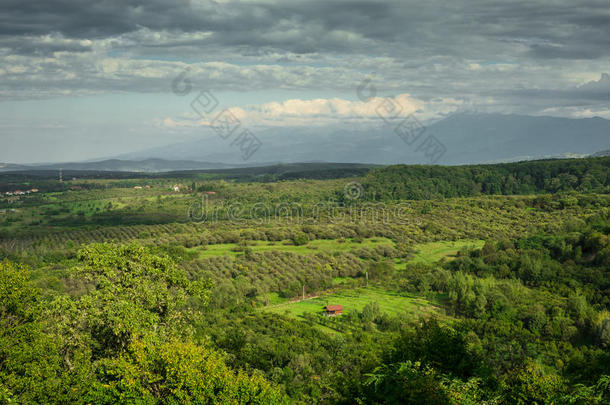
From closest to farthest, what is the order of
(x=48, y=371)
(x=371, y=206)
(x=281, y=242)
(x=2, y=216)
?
(x=48, y=371)
(x=281, y=242)
(x=371, y=206)
(x=2, y=216)

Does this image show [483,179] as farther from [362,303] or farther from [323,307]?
[323,307]

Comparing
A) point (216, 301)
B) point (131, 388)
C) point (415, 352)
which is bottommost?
point (216, 301)

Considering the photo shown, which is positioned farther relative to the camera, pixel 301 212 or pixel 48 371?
pixel 301 212

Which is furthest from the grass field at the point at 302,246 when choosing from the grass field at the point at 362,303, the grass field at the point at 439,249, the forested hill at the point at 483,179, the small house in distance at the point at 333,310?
the forested hill at the point at 483,179

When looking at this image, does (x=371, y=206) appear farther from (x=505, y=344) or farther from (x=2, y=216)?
(x=2, y=216)

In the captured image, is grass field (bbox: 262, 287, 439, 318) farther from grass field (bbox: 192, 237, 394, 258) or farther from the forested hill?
the forested hill

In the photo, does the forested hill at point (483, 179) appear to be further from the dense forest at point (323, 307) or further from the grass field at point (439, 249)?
the grass field at point (439, 249)

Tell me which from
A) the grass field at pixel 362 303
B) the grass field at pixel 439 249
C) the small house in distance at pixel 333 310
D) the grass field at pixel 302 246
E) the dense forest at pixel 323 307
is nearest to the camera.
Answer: the dense forest at pixel 323 307

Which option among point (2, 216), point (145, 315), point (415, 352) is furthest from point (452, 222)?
point (2, 216)
